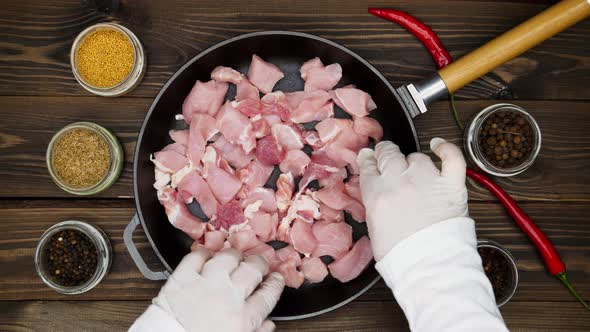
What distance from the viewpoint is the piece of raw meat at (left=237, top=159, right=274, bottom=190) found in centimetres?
134

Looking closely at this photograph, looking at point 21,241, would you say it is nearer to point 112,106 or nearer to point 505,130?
point 112,106

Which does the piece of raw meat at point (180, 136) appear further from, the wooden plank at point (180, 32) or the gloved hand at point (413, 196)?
the gloved hand at point (413, 196)

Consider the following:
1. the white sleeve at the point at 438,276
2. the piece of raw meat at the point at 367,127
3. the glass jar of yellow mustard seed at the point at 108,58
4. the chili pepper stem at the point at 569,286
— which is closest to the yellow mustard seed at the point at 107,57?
→ the glass jar of yellow mustard seed at the point at 108,58

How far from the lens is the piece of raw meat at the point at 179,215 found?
131 cm

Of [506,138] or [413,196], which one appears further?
[506,138]

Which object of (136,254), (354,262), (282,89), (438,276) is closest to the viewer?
(438,276)

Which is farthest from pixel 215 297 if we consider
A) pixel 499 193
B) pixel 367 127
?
pixel 499 193

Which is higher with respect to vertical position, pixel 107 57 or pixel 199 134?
pixel 107 57

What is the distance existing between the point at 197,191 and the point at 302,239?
12.9 inches

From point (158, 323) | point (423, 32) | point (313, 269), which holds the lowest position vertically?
point (313, 269)

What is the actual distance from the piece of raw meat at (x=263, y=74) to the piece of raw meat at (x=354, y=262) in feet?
1.70

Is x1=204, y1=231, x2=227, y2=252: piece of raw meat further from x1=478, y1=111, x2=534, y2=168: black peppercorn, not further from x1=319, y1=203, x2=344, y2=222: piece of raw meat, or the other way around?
x1=478, y1=111, x2=534, y2=168: black peppercorn

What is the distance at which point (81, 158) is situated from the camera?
127 cm

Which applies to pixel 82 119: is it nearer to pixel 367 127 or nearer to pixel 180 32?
pixel 180 32
